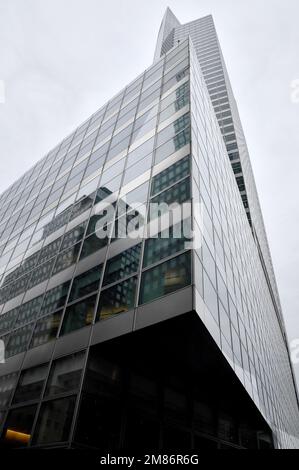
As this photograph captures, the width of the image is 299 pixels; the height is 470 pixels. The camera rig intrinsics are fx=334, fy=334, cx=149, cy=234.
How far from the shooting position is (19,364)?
14398 millimetres

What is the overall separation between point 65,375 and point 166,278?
505 cm

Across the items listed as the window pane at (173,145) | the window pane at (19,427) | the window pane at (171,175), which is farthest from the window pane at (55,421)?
the window pane at (173,145)

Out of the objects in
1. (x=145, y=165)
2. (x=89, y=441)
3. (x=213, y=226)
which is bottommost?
(x=89, y=441)

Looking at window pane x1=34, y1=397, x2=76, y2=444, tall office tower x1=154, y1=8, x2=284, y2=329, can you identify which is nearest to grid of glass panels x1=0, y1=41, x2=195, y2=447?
window pane x1=34, y1=397, x2=76, y2=444

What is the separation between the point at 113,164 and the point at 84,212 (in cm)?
349

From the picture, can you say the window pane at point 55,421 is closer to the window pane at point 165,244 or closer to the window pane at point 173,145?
the window pane at point 165,244

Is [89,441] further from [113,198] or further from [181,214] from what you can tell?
[113,198]

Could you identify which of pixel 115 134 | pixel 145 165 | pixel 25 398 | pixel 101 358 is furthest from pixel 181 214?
pixel 115 134

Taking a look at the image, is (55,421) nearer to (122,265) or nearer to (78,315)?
(78,315)

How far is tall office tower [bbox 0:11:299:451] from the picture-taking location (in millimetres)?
11234

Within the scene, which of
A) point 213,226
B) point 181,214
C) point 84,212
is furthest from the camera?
point 84,212

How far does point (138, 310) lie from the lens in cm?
1146

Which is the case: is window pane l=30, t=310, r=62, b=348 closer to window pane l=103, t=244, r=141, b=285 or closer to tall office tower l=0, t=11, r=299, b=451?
tall office tower l=0, t=11, r=299, b=451

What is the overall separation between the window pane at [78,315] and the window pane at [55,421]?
9.12ft
